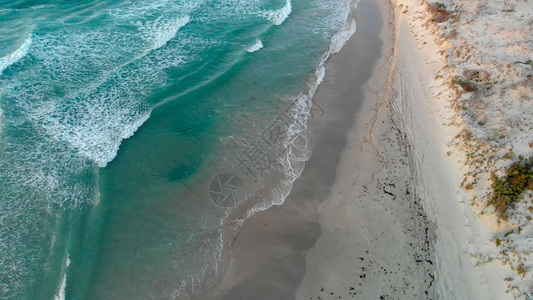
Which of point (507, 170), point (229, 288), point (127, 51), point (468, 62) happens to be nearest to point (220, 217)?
point (229, 288)

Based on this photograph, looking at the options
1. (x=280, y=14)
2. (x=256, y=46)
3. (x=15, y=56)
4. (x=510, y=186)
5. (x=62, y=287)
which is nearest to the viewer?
(x=62, y=287)

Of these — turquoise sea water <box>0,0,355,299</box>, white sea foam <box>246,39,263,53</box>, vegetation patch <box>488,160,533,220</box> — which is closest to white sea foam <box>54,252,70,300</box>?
turquoise sea water <box>0,0,355,299</box>

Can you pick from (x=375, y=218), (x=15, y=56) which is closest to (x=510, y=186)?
(x=375, y=218)

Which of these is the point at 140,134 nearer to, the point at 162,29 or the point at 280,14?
the point at 162,29

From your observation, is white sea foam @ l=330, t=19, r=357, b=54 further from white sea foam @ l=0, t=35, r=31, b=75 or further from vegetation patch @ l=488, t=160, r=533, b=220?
white sea foam @ l=0, t=35, r=31, b=75

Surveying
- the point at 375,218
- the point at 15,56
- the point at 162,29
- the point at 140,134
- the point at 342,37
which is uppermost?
the point at 162,29

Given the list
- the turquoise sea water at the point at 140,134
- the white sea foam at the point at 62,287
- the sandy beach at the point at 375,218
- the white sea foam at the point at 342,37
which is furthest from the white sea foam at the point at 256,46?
the white sea foam at the point at 62,287

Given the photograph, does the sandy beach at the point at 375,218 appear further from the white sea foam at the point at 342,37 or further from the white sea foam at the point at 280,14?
the white sea foam at the point at 280,14

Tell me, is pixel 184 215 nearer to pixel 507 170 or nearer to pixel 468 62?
pixel 507 170
